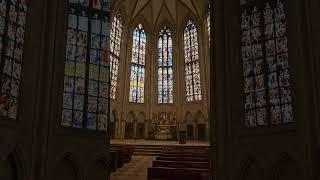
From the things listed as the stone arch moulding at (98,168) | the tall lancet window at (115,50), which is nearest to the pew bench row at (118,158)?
the stone arch moulding at (98,168)

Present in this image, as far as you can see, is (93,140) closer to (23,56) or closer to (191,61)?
(23,56)

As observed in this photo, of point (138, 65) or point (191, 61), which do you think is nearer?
point (191, 61)

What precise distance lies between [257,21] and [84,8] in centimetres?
710

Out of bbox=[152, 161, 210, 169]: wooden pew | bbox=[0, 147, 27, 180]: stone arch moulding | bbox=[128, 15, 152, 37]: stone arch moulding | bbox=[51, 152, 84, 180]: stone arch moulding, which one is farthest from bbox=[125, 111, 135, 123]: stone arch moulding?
bbox=[0, 147, 27, 180]: stone arch moulding

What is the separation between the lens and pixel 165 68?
37625mm

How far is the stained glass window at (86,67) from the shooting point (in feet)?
44.0

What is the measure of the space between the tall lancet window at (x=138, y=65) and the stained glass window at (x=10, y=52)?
24.7m

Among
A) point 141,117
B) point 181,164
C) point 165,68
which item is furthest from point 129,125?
point 181,164

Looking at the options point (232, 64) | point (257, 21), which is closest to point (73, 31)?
point (232, 64)

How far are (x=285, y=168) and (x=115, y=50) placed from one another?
25.6 meters

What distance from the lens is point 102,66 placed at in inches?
574

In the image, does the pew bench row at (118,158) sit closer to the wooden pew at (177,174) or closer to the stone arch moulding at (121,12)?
the wooden pew at (177,174)

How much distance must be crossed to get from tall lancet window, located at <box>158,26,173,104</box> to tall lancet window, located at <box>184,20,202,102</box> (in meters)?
1.79

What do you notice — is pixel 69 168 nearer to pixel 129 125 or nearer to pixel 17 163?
pixel 17 163
